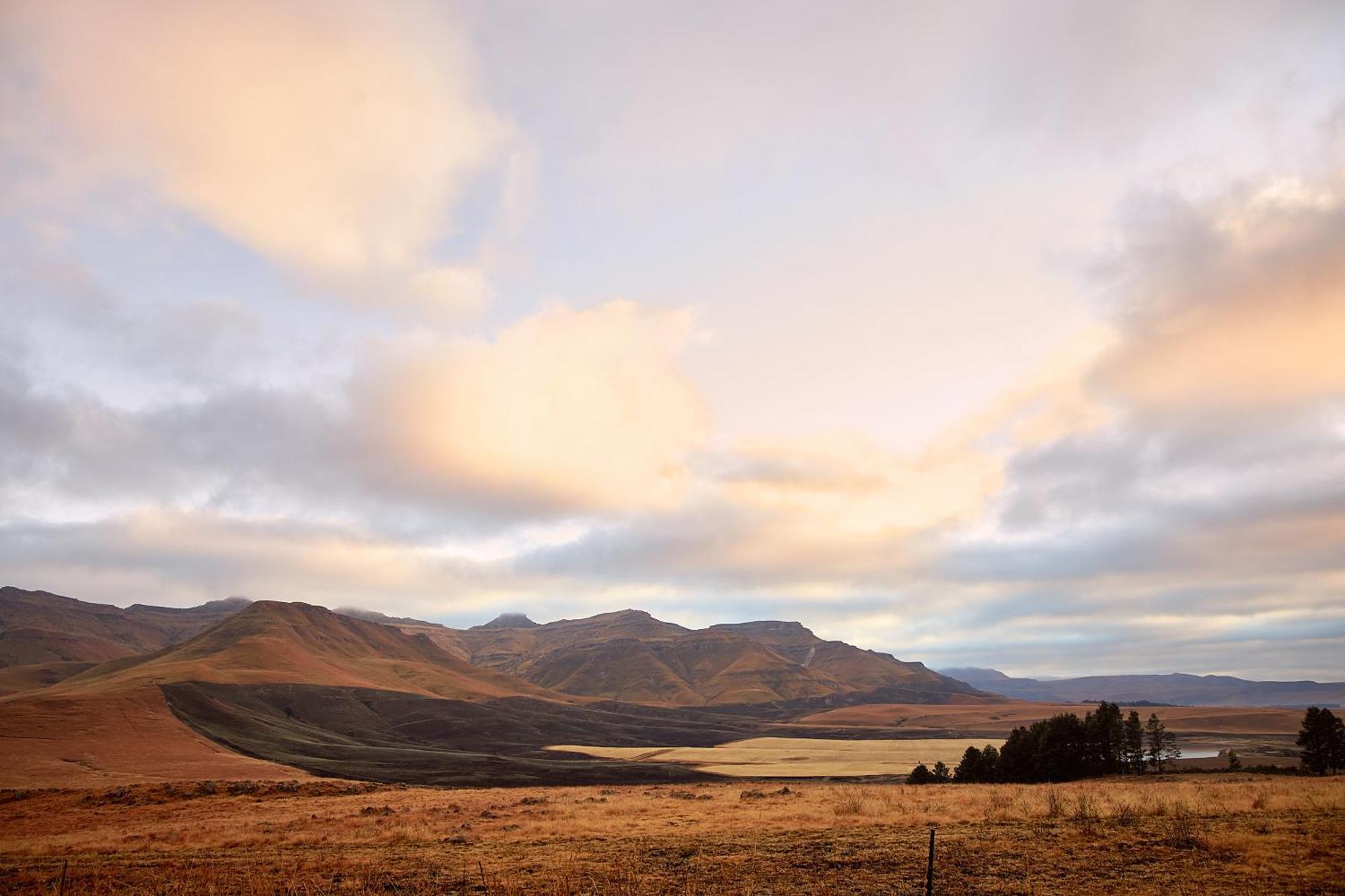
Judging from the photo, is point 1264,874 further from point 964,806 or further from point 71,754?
point 71,754

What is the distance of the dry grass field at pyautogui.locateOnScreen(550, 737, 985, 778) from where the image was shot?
112 metres

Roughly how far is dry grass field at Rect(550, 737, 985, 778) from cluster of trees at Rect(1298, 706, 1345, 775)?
154 feet

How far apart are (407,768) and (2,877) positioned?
8784cm

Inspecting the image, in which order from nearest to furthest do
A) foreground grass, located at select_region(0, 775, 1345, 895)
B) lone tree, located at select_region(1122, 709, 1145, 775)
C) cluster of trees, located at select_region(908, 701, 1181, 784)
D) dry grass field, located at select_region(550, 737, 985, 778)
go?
1. foreground grass, located at select_region(0, 775, 1345, 895)
2. cluster of trees, located at select_region(908, 701, 1181, 784)
3. lone tree, located at select_region(1122, 709, 1145, 775)
4. dry grass field, located at select_region(550, 737, 985, 778)

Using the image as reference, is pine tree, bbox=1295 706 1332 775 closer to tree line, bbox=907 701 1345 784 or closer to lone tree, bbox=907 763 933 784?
tree line, bbox=907 701 1345 784

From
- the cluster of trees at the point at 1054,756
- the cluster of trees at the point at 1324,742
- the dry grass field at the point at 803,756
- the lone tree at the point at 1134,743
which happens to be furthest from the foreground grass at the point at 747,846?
the dry grass field at the point at 803,756

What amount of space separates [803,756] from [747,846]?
428 feet

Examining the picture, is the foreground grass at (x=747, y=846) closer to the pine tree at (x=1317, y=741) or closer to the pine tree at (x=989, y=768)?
the pine tree at (x=989, y=768)

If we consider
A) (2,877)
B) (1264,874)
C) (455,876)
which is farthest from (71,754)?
(1264,874)

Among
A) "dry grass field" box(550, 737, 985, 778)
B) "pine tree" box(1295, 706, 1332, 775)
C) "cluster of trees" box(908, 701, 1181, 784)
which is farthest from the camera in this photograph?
"dry grass field" box(550, 737, 985, 778)

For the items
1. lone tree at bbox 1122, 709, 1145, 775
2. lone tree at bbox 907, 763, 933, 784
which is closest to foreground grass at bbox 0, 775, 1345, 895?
lone tree at bbox 907, 763, 933, 784

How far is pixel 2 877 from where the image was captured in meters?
24.0

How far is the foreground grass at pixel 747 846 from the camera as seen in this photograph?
17.6 meters

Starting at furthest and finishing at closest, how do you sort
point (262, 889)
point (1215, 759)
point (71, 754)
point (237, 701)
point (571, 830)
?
point (237, 701) < point (1215, 759) < point (71, 754) < point (571, 830) < point (262, 889)
